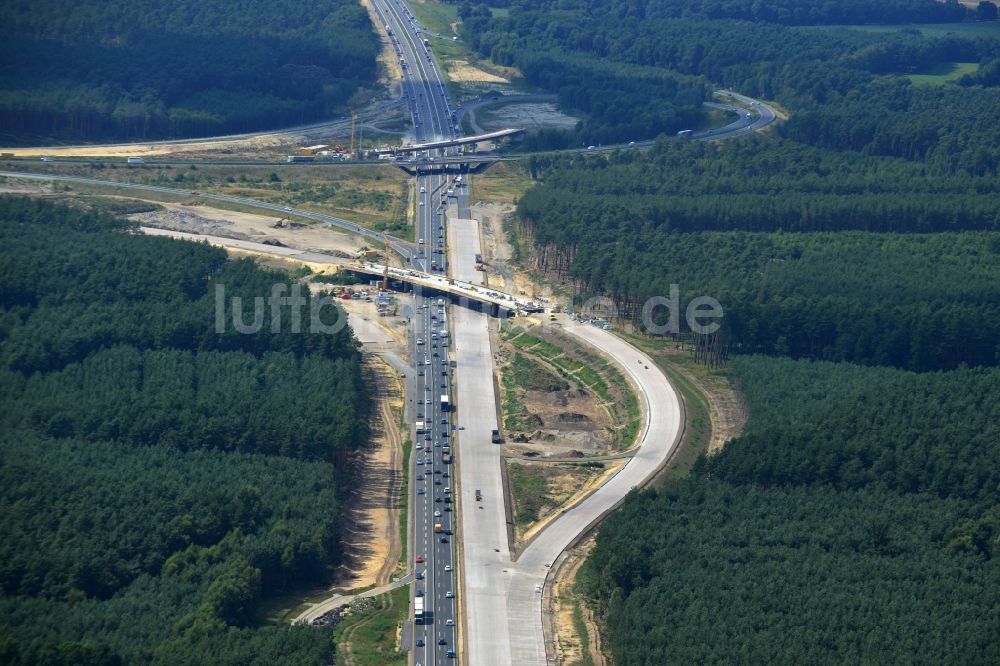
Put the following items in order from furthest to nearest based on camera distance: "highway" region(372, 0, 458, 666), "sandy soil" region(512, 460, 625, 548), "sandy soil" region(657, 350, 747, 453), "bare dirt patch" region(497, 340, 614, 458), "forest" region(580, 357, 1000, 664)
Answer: "sandy soil" region(657, 350, 747, 453), "bare dirt patch" region(497, 340, 614, 458), "sandy soil" region(512, 460, 625, 548), "highway" region(372, 0, 458, 666), "forest" region(580, 357, 1000, 664)

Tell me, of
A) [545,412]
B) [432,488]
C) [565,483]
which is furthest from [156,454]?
[545,412]

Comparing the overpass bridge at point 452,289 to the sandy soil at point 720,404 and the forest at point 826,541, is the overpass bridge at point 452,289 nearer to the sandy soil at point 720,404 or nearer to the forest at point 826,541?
the sandy soil at point 720,404

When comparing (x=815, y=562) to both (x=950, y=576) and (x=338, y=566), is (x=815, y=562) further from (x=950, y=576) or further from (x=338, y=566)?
(x=338, y=566)

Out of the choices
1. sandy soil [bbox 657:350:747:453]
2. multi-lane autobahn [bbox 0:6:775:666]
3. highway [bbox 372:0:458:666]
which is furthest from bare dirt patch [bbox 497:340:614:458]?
sandy soil [bbox 657:350:747:453]

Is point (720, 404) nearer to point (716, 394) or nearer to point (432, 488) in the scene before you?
point (716, 394)

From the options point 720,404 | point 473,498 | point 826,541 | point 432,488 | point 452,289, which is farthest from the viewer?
point 452,289

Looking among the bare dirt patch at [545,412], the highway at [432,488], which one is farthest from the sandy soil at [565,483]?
the highway at [432,488]

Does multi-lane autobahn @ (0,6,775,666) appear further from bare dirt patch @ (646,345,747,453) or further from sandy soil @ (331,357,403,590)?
bare dirt patch @ (646,345,747,453)
